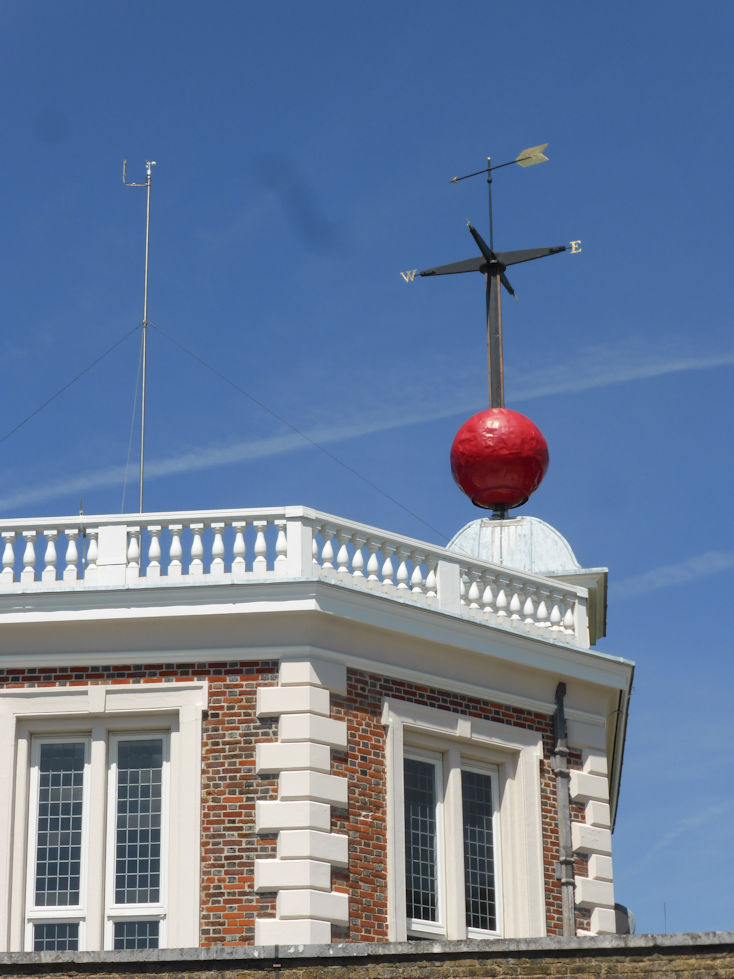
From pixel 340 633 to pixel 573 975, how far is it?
676cm

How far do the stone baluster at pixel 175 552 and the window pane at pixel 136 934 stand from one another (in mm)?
4104

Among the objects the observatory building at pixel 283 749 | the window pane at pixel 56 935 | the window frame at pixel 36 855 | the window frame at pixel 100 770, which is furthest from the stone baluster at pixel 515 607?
the window pane at pixel 56 935

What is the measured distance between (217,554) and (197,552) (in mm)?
262

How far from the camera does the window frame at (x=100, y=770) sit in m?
21.8

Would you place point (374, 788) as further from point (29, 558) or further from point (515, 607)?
point (29, 558)

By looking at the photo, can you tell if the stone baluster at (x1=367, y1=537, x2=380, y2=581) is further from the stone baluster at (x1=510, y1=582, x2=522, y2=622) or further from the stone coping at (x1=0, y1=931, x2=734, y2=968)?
the stone coping at (x1=0, y1=931, x2=734, y2=968)

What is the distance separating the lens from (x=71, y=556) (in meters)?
23.4

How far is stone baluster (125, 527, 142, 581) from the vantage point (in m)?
23.2

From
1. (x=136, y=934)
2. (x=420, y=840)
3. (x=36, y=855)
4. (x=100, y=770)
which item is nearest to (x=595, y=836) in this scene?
(x=420, y=840)

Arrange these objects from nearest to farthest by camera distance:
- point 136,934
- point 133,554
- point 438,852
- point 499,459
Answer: point 136,934
point 133,554
point 438,852
point 499,459

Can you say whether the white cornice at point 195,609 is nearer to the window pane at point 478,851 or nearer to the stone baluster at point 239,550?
the stone baluster at point 239,550

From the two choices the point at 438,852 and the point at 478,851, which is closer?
the point at 438,852

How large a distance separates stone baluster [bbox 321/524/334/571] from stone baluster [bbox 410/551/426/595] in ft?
3.66

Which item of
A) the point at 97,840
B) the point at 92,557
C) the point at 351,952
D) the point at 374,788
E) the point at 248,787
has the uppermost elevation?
the point at 92,557
